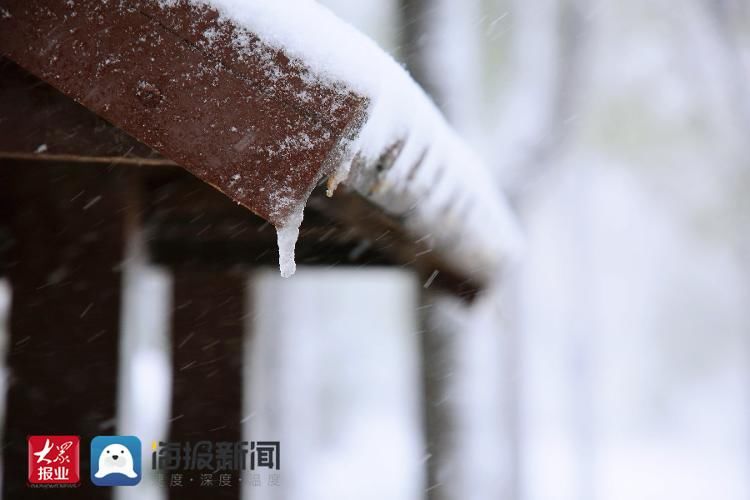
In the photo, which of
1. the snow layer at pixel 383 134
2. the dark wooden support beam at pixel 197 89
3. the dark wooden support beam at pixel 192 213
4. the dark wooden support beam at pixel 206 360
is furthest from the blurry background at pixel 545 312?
the dark wooden support beam at pixel 197 89

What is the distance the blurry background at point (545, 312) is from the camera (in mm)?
3391

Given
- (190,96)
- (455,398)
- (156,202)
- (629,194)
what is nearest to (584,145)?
(629,194)

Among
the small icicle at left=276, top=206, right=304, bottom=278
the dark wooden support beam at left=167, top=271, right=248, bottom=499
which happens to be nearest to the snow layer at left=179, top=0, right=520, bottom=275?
the small icicle at left=276, top=206, right=304, bottom=278

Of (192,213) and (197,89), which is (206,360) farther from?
(197,89)

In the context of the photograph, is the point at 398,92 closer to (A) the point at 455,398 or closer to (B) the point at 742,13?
(A) the point at 455,398

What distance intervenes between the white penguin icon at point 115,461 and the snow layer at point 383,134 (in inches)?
46.4

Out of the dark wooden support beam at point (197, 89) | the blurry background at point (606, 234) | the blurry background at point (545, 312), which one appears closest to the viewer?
the dark wooden support beam at point (197, 89)

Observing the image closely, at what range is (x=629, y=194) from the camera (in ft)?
46.2

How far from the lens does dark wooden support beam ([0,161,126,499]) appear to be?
1.99m
